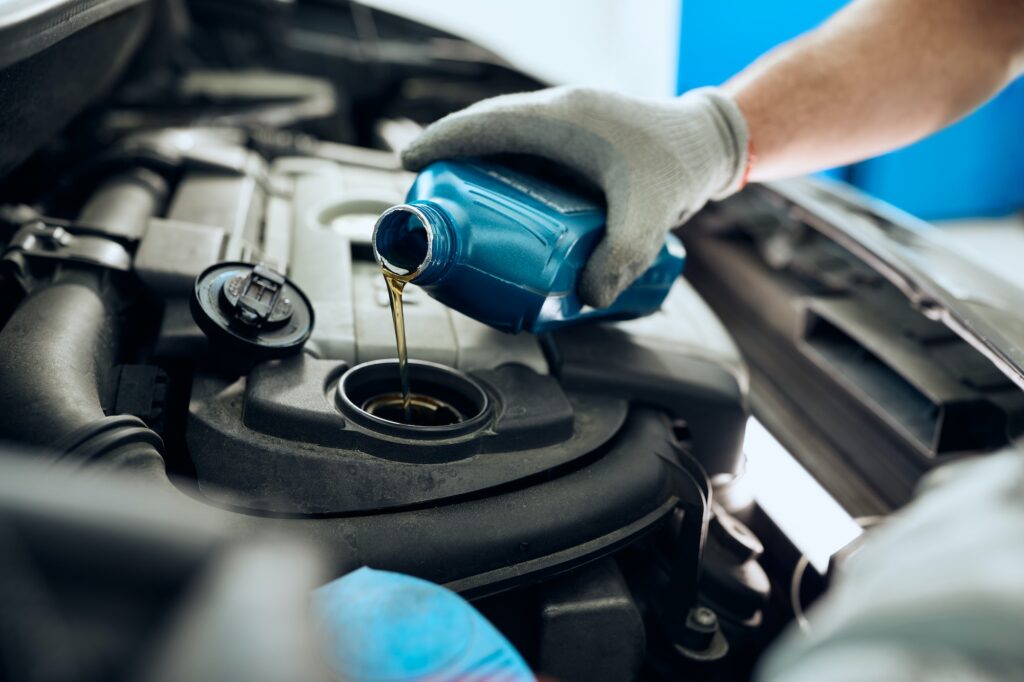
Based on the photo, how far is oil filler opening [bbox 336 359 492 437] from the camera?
0.84m

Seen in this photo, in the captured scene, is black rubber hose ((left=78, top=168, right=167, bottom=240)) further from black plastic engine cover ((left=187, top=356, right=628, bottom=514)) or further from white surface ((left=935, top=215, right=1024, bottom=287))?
white surface ((left=935, top=215, right=1024, bottom=287))

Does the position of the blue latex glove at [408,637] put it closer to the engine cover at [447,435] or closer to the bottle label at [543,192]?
the engine cover at [447,435]

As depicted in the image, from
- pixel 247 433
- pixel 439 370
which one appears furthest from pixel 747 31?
pixel 247 433

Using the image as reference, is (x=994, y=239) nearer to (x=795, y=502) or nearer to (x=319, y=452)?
(x=795, y=502)

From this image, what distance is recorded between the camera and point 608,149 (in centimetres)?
97

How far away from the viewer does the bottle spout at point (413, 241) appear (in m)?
0.78

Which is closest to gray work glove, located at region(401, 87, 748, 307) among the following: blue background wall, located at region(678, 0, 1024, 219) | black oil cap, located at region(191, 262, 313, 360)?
black oil cap, located at region(191, 262, 313, 360)

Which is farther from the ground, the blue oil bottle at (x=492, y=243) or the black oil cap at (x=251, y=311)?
the blue oil bottle at (x=492, y=243)

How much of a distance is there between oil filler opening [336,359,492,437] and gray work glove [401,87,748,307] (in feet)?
0.59

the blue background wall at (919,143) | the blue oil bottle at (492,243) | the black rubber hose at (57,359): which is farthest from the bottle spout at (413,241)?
the blue background wall at (919,143)

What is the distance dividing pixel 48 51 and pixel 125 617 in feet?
2.77

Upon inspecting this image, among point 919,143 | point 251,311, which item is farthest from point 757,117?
point 919,143

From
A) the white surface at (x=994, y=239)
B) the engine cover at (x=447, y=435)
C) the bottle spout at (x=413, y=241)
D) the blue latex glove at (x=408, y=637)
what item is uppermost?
the bottle spout at (x=413, y=241)

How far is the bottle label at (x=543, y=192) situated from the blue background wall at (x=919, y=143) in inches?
83.6
